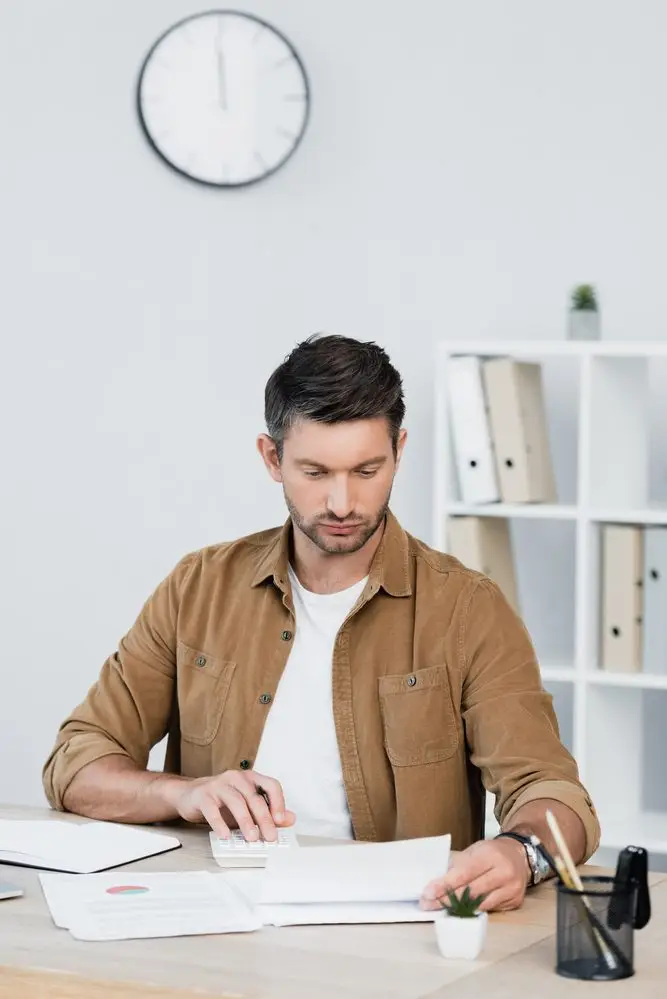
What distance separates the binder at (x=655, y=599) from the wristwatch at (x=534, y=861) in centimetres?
155

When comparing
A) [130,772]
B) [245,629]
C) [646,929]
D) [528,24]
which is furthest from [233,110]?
[646,929]

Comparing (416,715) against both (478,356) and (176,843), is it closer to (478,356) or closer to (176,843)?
(176,843)

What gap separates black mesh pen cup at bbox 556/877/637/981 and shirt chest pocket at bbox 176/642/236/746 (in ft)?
2.81

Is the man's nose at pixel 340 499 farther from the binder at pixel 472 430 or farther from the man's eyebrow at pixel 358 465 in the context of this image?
the binder at pixel 472 430

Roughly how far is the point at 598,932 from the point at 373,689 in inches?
29.0

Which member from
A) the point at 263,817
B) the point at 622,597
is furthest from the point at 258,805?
the point at 622,597

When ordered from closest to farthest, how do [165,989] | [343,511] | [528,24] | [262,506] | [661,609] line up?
[165,989] < [343,511] < [661,609] < [528,24] < [262,506]

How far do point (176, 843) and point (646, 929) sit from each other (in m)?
0.61

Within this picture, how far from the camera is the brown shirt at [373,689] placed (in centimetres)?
195

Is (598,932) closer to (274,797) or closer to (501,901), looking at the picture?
(501,901)

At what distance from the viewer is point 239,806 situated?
1.74 metres

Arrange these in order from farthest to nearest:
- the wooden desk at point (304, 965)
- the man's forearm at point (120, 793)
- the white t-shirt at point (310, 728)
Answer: the white t-shirt at point (310, 728), the man's forearm at point (120, 793), the wooden desk at point (304, 965)

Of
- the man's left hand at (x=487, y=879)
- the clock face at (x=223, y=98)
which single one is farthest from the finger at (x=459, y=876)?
the clock face at (x=223, y=98)

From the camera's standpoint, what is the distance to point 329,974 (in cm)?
131
